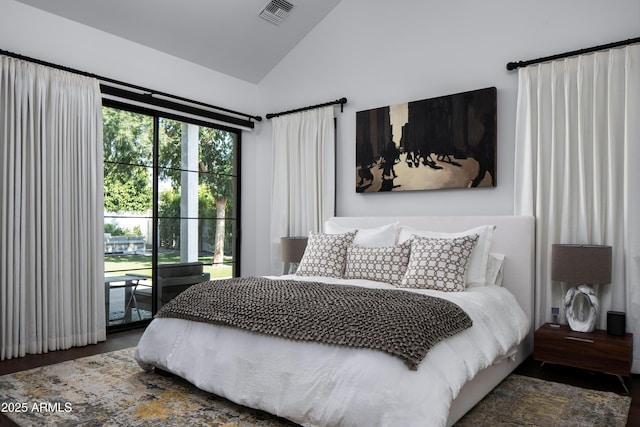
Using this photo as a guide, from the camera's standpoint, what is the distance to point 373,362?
190 cm

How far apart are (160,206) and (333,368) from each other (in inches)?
122

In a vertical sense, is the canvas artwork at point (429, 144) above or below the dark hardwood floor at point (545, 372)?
above

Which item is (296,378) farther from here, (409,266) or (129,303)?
(129,303)

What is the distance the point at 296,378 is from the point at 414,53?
3188 mm

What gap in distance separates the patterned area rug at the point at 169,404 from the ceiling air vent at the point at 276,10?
3370mm

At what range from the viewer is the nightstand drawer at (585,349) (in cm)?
277

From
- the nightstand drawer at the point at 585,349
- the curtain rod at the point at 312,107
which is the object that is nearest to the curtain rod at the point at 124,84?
the curtain rod at the point at 312,107

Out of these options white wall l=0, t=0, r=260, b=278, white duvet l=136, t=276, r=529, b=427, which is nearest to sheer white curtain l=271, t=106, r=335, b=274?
white wall l=0, t=0, r=260, b=278

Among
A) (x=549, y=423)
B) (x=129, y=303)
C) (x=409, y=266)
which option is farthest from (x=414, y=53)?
(x=129, y=303)

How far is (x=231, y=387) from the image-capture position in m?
2.37

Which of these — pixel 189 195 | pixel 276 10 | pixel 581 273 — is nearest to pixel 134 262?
pixel 189 195

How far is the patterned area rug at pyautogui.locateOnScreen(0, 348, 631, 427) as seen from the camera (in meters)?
2.24

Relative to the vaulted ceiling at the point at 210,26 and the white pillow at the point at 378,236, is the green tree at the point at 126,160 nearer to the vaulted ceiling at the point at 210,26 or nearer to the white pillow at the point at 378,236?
the vaulted ceiling at the point at 210,26

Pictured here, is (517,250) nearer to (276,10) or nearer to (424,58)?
(424,58)
